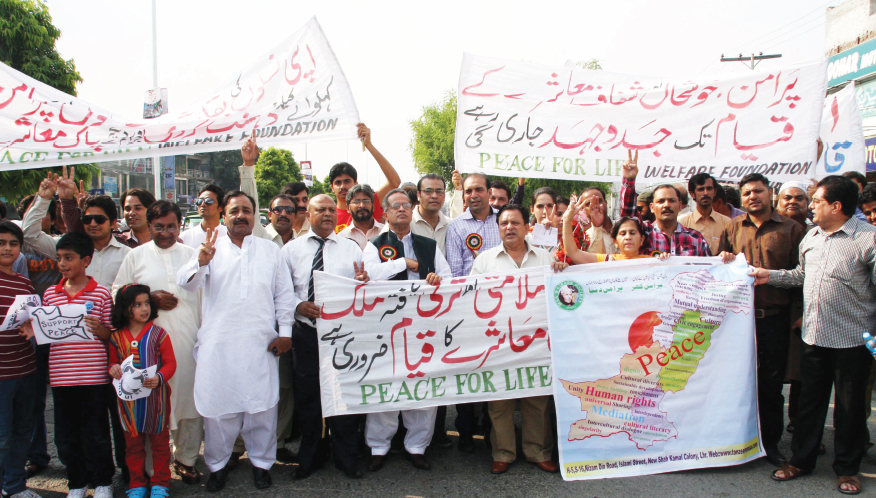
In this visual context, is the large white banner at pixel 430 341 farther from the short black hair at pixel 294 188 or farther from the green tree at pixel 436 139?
the green tree at pixel 436 139

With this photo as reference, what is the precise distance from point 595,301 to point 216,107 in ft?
11.9

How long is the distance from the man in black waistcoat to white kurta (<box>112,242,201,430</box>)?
130 cm

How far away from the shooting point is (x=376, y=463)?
3986mm

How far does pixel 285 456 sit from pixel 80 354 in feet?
5.41

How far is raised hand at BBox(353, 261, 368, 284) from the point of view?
155 inches

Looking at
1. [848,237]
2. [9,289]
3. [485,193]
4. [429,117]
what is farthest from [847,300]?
[429,117]

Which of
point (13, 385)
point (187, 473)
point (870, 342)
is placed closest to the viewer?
point (870, 342)

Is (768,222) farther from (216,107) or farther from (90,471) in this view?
→ (90,471)

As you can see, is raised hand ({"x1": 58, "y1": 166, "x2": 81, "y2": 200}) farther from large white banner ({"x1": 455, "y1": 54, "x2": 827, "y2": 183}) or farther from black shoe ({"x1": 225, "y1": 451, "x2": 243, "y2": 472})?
large white banner ({"x1": 455, "y1": 54, "x2": 827, "y2": 183})

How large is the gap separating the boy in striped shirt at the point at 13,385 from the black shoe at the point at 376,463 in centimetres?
220

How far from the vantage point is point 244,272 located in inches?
149

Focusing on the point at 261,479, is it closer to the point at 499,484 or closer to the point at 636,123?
the point at 499,484

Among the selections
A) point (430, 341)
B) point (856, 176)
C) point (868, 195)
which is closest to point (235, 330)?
point (430, 341)

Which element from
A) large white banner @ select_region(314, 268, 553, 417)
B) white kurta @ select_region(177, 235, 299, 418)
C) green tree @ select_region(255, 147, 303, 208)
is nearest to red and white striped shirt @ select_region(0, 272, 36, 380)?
white kurta @ select_region(177, 235, 299, 418)
